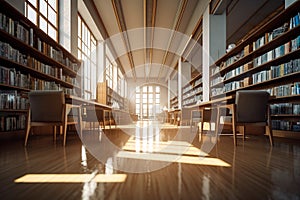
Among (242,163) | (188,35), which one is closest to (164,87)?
(188,35)

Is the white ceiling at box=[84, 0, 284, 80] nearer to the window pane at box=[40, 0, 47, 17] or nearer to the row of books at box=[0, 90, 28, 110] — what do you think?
the window pane at box=[40, 0, 47, 17]

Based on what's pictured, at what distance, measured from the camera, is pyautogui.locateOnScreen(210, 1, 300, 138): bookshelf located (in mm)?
3426

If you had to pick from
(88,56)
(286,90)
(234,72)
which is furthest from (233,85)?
(88,56)

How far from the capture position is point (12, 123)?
3396 mm

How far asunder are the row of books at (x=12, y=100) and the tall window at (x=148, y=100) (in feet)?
54.6

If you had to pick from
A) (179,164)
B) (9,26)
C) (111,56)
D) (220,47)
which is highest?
(111,56)

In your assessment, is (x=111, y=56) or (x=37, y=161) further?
(x=111, y=56)

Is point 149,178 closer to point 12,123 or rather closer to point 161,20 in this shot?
point 12,123

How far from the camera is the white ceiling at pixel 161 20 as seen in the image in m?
6.75

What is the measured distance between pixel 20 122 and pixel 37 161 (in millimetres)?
2071

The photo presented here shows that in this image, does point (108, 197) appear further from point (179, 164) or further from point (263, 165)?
point (263, 165)

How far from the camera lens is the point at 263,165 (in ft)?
5.63

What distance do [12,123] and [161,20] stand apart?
6135mm

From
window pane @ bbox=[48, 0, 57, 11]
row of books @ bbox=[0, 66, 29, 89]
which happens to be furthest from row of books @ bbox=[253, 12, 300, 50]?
window pane @ bbox=[48, 0, 57, 11]
